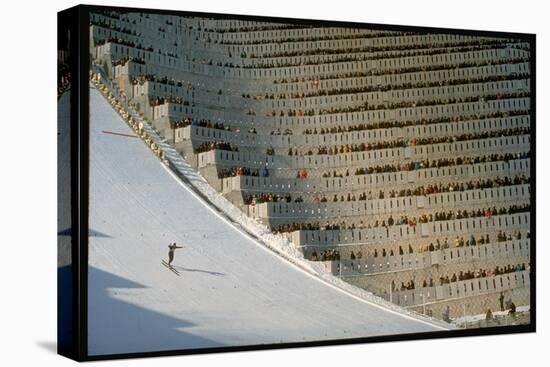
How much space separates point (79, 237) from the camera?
12852 mm

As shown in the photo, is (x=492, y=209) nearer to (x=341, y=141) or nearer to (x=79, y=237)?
(x=341, y=141)

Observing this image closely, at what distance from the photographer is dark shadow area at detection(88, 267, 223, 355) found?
1295cm

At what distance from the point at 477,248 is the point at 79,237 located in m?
4.50

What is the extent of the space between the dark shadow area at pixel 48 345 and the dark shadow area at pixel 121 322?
2.75 ft

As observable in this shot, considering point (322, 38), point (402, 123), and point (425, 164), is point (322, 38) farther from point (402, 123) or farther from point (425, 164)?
point (425, 164)

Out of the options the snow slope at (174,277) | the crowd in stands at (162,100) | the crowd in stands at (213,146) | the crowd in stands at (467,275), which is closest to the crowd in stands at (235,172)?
the crowd in stands at (213,146)

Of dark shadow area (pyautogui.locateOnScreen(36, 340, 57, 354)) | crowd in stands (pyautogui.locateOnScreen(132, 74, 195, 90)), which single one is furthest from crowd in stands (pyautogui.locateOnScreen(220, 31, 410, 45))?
dark shadow area (pyautogui.locateOnScreen(36, 340, 57, 354))

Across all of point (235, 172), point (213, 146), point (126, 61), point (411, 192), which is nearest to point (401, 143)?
point (411, 192)

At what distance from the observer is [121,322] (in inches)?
515

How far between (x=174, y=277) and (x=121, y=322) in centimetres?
66

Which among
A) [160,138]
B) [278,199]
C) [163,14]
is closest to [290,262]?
[278,199]

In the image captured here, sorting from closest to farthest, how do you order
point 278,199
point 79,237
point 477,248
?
point 79,237 → point 278,199 → point 477,248

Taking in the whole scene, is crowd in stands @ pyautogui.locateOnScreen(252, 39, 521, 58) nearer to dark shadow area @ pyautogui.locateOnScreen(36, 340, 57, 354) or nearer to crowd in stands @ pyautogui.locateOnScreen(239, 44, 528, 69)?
crowd in stands @ pyautogui.locateOnScreen(239, 44, 528, 69)

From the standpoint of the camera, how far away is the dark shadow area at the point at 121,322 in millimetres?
12953
